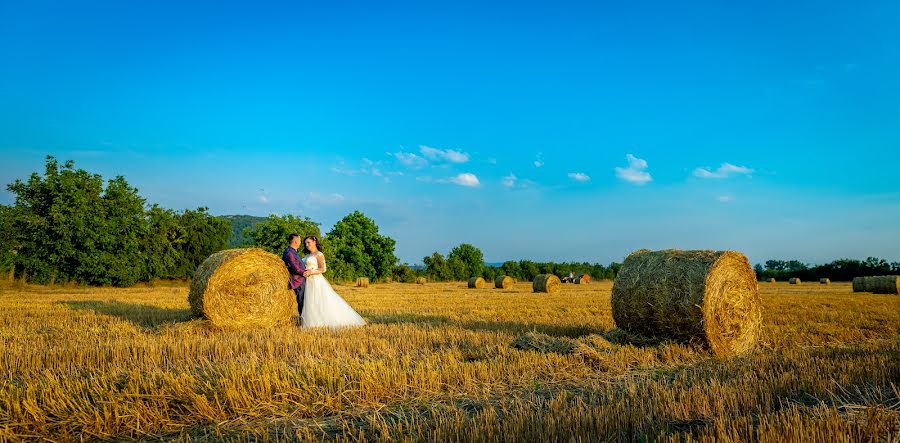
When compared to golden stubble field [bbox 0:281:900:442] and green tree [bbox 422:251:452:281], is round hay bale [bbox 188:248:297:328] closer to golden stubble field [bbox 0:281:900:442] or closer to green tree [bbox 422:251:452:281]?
golden stubble field [bbox 0:281:900:442]

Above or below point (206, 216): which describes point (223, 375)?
below

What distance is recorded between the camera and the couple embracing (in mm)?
10406

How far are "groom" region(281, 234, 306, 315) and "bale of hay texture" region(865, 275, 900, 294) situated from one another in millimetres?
25948

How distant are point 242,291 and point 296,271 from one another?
111 cm

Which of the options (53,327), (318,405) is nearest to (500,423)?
(318,405)

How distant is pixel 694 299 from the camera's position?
7.91 meters

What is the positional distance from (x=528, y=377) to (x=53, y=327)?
30.3ft

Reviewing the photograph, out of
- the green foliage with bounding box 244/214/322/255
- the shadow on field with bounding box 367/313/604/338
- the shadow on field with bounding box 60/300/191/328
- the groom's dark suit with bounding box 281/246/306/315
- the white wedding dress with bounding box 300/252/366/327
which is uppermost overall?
the green foliage with bounding box 244/214/322/255

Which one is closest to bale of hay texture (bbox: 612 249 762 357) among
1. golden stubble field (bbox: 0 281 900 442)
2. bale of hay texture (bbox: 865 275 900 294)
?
golden stubble field (bbox: 0 281 900 442)

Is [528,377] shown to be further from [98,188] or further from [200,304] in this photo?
[98,188]

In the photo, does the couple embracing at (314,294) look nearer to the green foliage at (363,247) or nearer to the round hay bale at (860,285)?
the round hay bale at (860,285)

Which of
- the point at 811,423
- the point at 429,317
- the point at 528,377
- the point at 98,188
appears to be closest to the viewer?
the point at 811,423

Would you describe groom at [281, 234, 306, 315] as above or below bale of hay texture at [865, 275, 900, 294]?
above

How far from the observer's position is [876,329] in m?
10.0
